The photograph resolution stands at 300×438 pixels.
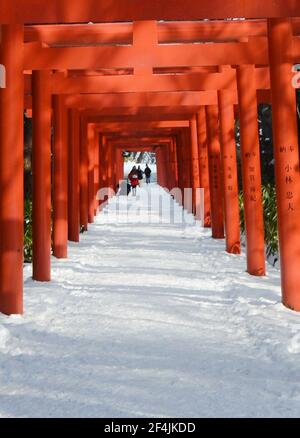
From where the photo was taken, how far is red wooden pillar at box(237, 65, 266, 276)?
7512mm

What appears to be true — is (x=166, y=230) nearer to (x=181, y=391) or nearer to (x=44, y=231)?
(x=44, y=231)

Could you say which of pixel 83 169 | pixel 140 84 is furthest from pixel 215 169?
pixel 140 84

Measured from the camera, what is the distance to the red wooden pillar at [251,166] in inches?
296

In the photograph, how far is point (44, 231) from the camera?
7168mm

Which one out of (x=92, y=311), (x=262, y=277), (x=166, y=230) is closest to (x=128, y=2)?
(x=92, y=311)

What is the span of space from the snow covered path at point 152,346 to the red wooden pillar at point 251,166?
43cm

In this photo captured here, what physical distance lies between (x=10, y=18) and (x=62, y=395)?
366cm

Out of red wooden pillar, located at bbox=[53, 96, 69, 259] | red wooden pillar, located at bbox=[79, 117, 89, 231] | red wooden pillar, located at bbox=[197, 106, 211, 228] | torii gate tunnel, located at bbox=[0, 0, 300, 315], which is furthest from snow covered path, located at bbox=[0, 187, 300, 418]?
red wooden pillar, located at bbox=[197, 106, 211, 228]

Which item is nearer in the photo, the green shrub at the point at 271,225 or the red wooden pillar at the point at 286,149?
the red wooden pillar at the point at 286,149

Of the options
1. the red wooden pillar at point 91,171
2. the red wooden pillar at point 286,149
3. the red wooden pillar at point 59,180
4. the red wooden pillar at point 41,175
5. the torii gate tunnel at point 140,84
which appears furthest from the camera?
the red wooden pillar at point 91,171

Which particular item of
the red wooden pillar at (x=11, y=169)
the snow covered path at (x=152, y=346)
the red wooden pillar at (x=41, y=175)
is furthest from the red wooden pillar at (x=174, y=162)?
the red wooden pillar at (x=11, y=169)

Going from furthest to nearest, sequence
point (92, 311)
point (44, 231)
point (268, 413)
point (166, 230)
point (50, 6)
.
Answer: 1. point (166, 230)
2. point (44, 231)
3. point (92, 311)
4. point (50, 6)
5. point (268, 413)
